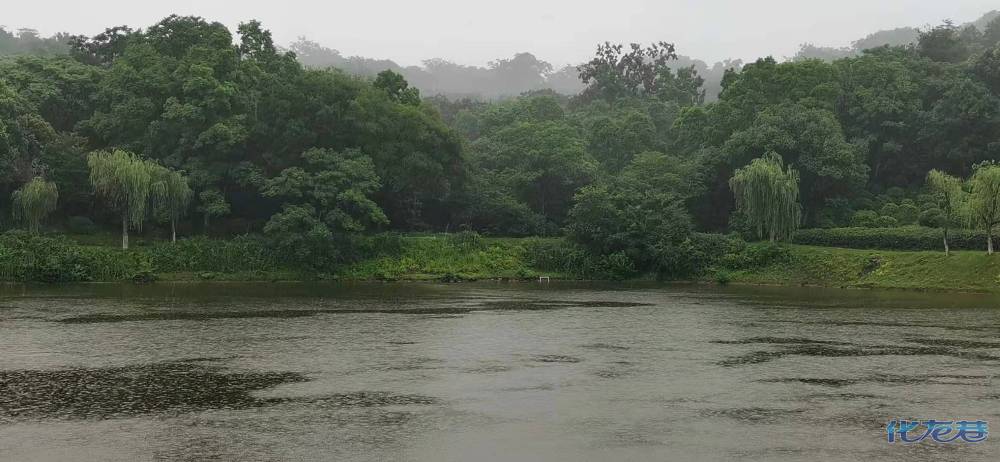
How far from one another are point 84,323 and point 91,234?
27.5 metres

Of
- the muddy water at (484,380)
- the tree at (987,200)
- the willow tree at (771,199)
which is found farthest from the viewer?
the willow tree at (771,199)

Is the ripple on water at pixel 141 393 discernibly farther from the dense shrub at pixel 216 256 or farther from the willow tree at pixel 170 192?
the willow tree at pixel 170 192

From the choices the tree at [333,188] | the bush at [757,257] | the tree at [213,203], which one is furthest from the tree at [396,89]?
the bush at [757,257]

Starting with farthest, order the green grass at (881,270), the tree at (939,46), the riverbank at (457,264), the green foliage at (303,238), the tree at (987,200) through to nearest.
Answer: the tree at (939,46) < the green foliage at (303,238) < the riverbank at (457,264) < the green grass at (881,270) < the tree at (987,200)

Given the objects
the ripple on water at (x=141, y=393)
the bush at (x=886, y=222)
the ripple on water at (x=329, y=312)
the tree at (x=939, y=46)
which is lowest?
the ripple on water at (x=141, y=393)

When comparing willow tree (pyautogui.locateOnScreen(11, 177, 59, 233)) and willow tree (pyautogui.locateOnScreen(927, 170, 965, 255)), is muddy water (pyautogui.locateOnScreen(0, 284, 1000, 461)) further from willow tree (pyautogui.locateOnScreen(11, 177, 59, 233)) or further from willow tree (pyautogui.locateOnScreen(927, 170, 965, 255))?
willow tree (pyautogui.locateOnScreen(11, 177, 59, 233))

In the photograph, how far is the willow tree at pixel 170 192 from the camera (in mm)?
49969

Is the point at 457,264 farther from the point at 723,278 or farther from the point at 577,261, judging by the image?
the point at 723,278

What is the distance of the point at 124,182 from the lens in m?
48.8

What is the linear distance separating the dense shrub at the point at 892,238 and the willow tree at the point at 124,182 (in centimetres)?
3968

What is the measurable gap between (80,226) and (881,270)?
46932 mm

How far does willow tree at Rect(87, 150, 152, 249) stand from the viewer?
48781 mm

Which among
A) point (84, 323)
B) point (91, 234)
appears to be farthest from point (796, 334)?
point (91, 234)

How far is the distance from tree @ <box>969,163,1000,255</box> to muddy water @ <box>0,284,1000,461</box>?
11.3m
